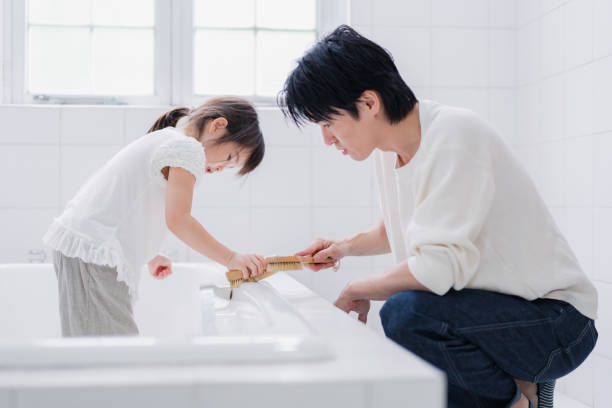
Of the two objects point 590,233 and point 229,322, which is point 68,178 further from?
point 590,233

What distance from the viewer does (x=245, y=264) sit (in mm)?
1380

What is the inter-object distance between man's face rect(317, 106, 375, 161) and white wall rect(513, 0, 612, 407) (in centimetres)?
90

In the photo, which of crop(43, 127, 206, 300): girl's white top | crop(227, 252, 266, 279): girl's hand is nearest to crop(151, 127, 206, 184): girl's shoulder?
crop(43, 127, 206, 300): girl's white top

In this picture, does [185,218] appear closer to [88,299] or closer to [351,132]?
[88,299]

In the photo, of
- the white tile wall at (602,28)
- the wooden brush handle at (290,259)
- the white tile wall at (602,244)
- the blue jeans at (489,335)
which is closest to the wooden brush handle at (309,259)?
the wooden brush handle at (290,259)

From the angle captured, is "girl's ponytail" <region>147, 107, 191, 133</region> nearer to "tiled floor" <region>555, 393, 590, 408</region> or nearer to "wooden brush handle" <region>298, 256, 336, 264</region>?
"wooden brush handle" <region>298, 256, 336, 264</region>

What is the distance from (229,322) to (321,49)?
0.55m

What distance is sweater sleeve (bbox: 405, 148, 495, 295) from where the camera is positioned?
3.37ft

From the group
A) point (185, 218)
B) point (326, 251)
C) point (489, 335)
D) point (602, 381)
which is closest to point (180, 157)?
point (185, 218)

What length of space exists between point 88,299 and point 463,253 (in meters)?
0.89

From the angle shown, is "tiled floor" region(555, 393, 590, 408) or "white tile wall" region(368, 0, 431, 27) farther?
"white tile wall" region(368, 0, 431, 27)

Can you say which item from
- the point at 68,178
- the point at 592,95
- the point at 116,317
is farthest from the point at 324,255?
the point at 68,178

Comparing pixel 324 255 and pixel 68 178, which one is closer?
pixel 324 255

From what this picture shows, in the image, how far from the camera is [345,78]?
1.14 m
